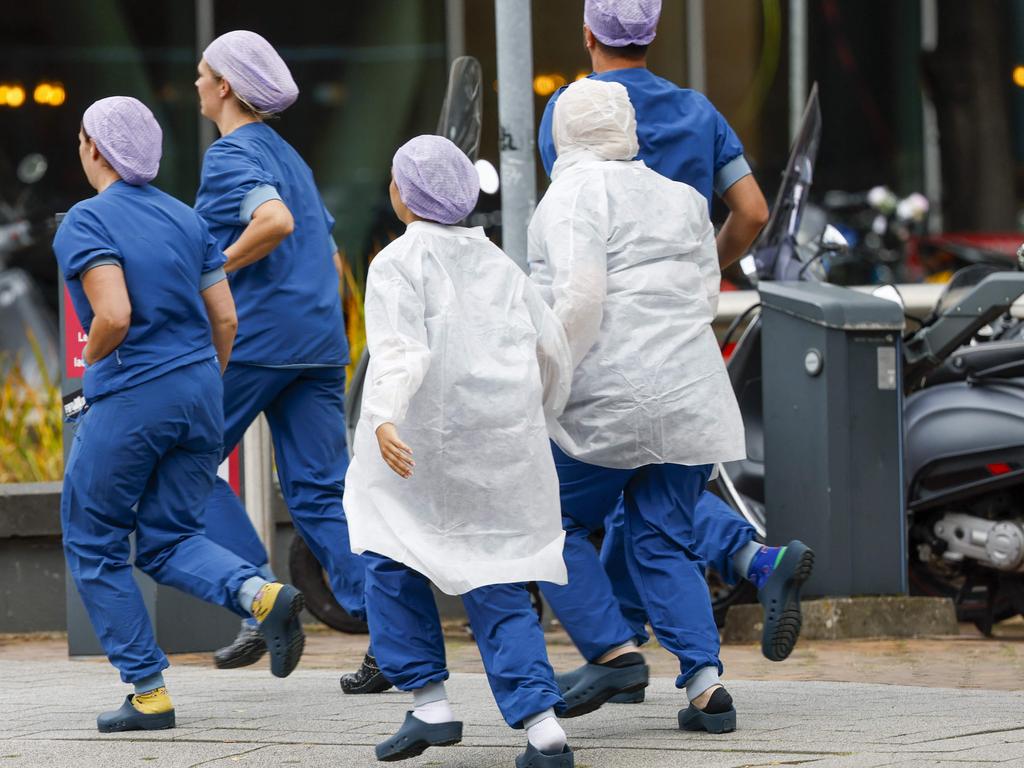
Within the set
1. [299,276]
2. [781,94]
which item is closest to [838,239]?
[299,276]

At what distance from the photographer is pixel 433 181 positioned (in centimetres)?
474

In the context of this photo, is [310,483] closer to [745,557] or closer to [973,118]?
[745,557]

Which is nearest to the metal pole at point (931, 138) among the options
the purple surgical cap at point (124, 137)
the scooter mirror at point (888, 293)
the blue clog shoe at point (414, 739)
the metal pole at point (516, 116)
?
the scooter mirror at point (888, 293)

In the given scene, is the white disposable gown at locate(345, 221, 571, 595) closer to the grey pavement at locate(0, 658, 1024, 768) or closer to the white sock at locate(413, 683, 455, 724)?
the white sock at locate(413, 683, 455, 724)

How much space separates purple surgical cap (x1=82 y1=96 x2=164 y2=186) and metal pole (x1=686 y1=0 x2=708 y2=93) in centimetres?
1043

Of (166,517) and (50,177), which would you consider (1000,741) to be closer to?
(166,517)

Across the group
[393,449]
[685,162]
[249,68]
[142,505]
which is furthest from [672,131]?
[142,505]

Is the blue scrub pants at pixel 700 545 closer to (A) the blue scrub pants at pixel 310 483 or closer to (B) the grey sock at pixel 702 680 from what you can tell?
(B) the grey sock at pixel 702 680

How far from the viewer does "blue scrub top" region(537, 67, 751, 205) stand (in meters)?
5.56

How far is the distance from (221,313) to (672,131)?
4.23 feet

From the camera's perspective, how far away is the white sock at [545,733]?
446 centimetres

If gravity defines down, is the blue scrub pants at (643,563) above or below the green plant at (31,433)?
above

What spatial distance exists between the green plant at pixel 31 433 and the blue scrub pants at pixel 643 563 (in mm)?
4000

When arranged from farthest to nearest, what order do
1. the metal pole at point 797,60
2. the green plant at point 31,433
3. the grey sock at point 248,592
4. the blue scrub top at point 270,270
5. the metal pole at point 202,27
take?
1. the metal pole at point 797,60
2. the metal pole at point 202,27
3. the green plant at point 31,433
4. the blue scrub top at point 270,270
5. the grey sock at point 248,592
